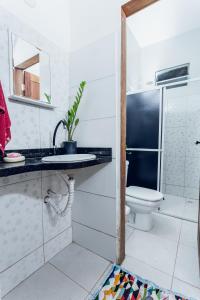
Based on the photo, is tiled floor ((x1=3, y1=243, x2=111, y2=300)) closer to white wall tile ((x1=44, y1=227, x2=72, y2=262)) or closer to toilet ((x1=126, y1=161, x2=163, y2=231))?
white wall tile ((x1=44, y1=227, x2=72, y2=262))

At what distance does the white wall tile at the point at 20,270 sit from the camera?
961 millimetres

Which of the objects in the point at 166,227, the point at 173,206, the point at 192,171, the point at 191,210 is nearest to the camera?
the point at 166,227

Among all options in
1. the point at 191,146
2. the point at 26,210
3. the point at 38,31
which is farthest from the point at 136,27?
the point at 26,210

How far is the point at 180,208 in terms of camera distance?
2.12 m

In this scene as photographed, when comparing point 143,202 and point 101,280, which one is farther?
point 143,202

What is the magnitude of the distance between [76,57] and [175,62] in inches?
73.4

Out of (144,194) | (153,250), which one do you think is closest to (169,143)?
(144,194)

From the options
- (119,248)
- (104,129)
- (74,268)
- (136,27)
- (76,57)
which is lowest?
Result: (74,268)

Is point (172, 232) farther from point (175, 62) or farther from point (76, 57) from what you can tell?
point (175, 62)

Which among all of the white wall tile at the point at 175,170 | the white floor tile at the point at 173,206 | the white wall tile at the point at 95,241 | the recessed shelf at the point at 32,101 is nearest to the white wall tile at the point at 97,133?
the recessed shelf at the point at 32,101

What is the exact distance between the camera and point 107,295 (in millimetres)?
953

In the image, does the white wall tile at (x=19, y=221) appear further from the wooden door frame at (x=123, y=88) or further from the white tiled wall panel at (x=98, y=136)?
the wooden door frame at (x=123, y=88)

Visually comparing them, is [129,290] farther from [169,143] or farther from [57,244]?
[169,143]

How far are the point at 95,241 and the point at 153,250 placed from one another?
534mm
